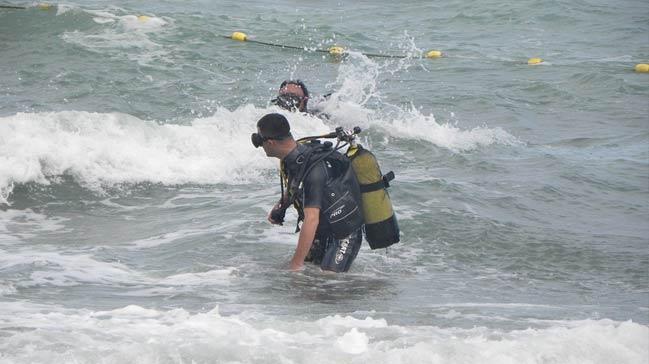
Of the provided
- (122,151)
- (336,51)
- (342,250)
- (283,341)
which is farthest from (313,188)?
(336,51)

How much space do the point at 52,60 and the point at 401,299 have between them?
13036 mm

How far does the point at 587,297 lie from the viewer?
762 cm

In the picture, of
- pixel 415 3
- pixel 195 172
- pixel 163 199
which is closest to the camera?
pixel 163 199

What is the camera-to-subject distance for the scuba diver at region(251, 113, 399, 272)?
697 cm

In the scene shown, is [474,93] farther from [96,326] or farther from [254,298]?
[96,326]

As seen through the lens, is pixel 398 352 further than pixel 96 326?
No

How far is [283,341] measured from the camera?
554 centimetres

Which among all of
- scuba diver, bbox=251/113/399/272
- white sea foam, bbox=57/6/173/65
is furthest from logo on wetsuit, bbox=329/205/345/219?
white sea foam, bbox=57/6/173/65

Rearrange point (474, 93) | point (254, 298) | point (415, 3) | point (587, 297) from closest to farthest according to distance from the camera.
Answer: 1. point (254, 298)
2. point (587, 297)
3. point (474, 93)
4. point (415, 3)

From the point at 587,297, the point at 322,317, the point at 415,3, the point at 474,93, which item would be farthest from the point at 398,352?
the point at 415,3

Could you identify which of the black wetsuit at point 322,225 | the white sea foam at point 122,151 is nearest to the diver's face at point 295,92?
the white sea foam at point 122,151

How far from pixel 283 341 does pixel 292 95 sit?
23.5ft

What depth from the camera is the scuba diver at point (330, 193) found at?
22.9ft

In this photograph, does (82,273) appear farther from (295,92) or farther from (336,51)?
(336,51)
